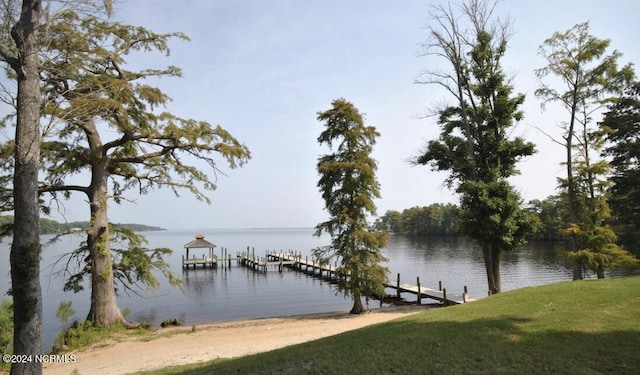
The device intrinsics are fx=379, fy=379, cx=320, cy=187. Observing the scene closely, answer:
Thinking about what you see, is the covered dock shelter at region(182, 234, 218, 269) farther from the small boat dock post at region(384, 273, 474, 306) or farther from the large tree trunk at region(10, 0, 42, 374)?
the large tree trunk at region(10, 0, 42, 374)

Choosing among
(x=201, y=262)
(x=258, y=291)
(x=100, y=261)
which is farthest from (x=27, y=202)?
(x=201, y=262)

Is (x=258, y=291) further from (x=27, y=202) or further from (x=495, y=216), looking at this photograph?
(x=27, y=202)

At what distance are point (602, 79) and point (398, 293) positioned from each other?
17.6m

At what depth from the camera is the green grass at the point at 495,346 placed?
578 cm

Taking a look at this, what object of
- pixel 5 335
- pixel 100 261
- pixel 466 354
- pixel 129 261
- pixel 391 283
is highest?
pixel 100 261

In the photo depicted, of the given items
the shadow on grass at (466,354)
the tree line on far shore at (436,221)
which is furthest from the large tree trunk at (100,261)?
the tree line on far shore at (436,221)

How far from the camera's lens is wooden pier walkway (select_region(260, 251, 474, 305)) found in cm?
2125

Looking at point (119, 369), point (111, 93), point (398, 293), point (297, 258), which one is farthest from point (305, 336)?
point (297, 258)

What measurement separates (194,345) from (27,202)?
25.2 feet

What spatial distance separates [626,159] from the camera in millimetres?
25203

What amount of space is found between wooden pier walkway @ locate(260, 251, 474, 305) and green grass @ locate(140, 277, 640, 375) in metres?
11.4

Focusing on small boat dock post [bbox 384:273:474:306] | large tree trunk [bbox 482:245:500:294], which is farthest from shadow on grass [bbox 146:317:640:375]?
small boat dock post [bbox 384:273:474:306]

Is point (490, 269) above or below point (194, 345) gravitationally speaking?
above

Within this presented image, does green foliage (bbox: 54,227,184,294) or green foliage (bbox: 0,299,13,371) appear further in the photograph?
green foliage (bbox: 54,227,184,294)
